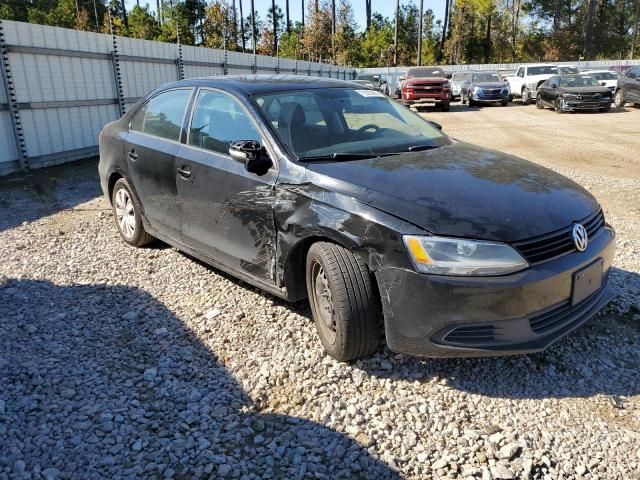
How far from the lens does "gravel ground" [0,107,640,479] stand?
2463 millimetres

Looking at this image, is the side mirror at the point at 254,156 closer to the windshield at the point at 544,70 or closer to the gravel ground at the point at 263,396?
the gravel ground at the point at 263,396

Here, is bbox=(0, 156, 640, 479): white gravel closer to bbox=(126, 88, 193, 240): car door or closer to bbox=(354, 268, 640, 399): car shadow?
bbox=(354, 268, 640, 399): car shadow

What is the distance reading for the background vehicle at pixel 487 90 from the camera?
81.0 ft

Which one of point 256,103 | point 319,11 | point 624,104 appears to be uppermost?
point 319,11

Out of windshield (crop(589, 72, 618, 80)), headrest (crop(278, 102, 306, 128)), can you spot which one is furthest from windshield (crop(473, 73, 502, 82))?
headrest (crop(278, 102, 306, 128))

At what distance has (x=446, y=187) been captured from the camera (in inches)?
118

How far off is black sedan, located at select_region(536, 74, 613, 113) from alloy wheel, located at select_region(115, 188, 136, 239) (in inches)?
770

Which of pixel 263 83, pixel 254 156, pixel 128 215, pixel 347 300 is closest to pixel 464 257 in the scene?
pixel 347 300

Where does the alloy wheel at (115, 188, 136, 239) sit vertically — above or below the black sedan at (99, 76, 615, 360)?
below

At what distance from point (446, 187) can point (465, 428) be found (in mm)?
1269

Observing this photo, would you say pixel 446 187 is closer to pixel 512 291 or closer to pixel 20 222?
pixel 512 291

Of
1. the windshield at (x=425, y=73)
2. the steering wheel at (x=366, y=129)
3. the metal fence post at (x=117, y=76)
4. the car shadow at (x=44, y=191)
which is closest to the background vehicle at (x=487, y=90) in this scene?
the windshield at (x=425, y=73)

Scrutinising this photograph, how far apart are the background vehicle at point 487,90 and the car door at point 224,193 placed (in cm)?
2291

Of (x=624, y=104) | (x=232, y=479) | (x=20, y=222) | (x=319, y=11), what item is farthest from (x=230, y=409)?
(x=319, y=11)
